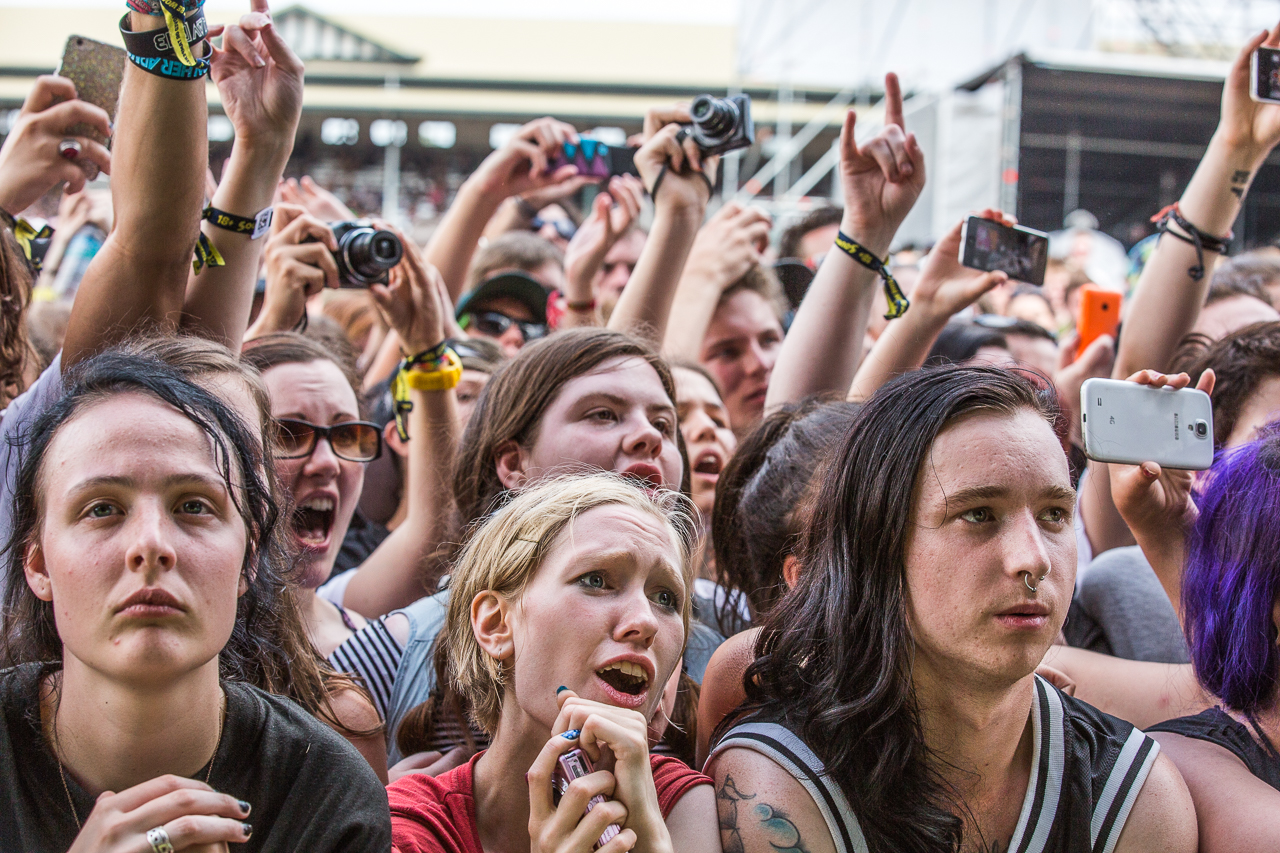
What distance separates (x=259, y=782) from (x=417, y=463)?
1277 millimetres

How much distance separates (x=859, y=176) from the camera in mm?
2689

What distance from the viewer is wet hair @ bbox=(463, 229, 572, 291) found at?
4.14 metres

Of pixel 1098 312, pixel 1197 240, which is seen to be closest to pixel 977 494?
pixel 1197 240

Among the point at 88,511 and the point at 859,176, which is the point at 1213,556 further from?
the point at 88,511

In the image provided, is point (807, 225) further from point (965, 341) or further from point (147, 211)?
point (147, 211)

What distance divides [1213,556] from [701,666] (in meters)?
0.96

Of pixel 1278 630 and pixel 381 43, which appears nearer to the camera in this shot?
pixel 1278 630

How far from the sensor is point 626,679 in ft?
5.24

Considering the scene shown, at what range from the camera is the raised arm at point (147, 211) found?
5.62ft

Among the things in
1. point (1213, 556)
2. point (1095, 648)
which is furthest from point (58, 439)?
point (1095, 648)

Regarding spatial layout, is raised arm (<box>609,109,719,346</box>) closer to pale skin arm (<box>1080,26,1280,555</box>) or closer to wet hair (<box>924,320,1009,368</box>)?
wet hair (<box>924,320,1009,368</box>)

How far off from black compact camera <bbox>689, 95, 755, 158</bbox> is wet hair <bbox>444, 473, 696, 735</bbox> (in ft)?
4.63

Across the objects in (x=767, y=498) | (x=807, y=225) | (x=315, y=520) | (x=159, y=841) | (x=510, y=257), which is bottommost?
(x=159, y=841)

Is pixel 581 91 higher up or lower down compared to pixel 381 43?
lower down
